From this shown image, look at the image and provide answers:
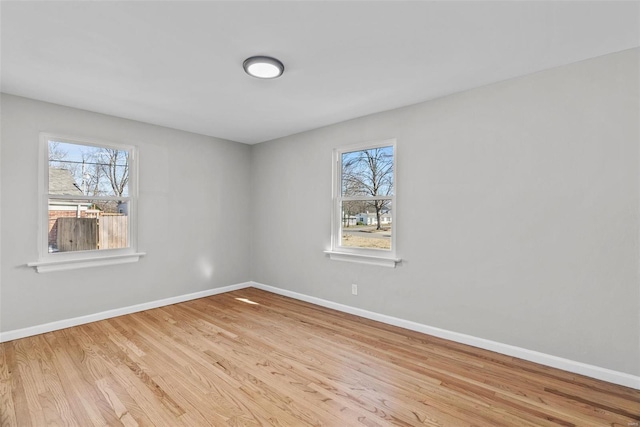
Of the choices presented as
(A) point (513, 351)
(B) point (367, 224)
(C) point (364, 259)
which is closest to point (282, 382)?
(C) point (364, 259)

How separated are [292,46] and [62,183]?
121 inches

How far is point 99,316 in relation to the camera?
363cm

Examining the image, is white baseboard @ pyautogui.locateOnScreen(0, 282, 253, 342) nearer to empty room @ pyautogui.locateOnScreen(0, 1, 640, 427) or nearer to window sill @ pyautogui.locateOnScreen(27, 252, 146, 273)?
empty room @ pyautogui.locateOnScreen(0, 1, 640, 427)

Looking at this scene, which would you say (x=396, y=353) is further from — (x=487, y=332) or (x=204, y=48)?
(x=204, y=48)

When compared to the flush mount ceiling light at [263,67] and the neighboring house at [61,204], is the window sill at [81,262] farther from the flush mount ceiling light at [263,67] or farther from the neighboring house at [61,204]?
the flush mount ceiling light at [263,67]

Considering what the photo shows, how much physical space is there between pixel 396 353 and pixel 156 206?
3.49 meters

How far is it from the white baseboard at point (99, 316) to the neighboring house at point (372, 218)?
253 cm

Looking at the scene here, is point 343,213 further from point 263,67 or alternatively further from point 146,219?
point 146,219

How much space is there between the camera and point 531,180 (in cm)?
264

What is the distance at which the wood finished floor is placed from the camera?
76.3 inches

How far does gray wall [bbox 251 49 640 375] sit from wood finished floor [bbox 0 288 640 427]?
0.38m

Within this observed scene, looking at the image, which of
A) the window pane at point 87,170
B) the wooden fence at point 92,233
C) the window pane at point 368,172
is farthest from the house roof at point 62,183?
the window pane at point 368,172

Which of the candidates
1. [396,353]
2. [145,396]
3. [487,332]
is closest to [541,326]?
[487,332]

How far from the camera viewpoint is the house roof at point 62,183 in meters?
3.37
